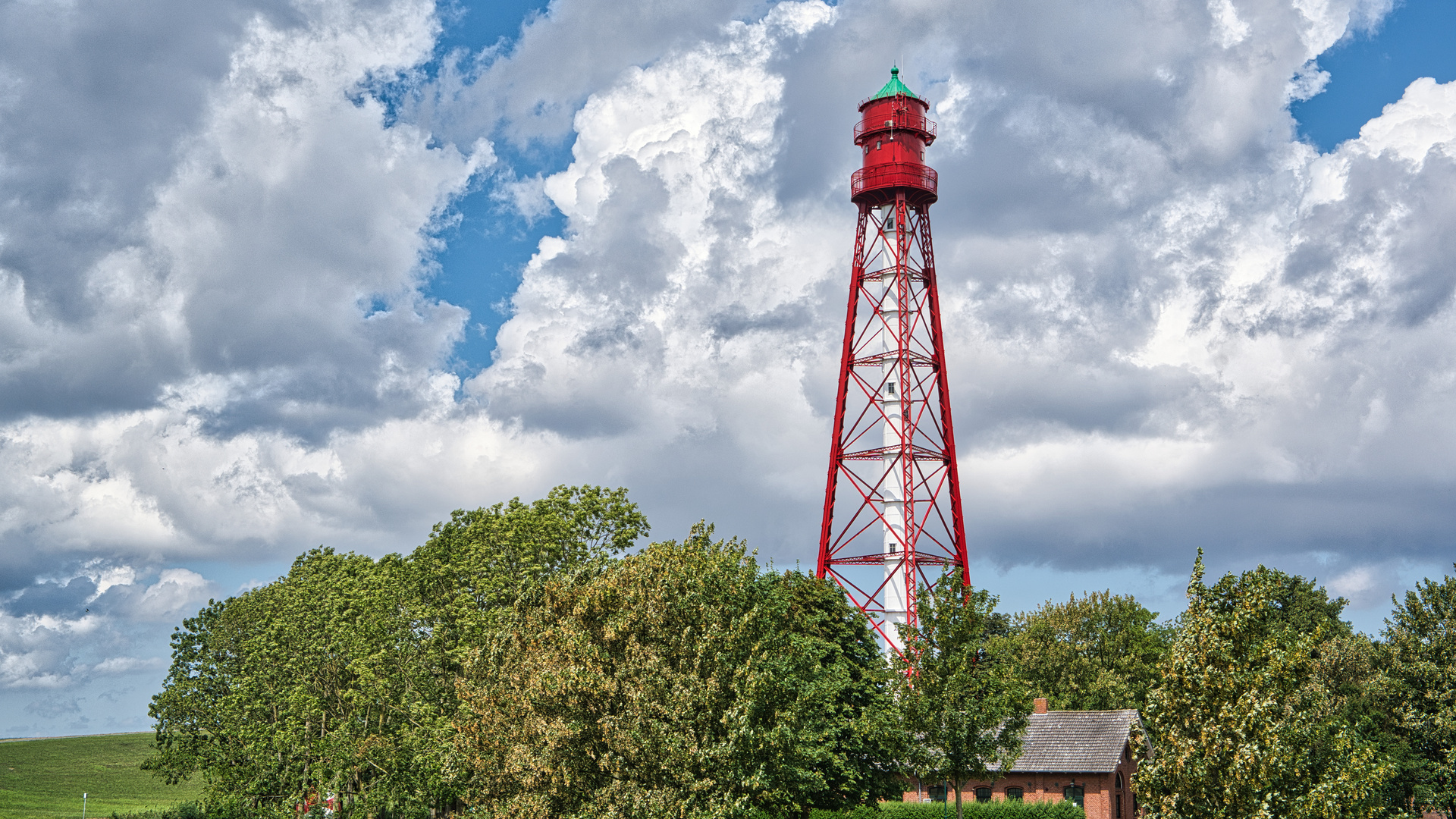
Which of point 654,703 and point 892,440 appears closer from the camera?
point 654,703

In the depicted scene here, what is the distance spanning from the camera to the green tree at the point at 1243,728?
20.4 meters

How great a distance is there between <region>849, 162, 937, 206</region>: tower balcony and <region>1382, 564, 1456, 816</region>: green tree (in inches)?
1162

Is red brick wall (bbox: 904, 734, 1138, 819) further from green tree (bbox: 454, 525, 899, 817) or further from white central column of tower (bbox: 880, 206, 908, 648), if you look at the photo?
green tree (bbox: 454, 525, 899, 817)

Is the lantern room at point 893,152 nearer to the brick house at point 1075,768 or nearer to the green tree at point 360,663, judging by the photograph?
the green tree at point 360,663

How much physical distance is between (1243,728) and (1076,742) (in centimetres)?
3953

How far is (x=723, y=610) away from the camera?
3228cm

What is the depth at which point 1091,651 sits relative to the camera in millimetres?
83812

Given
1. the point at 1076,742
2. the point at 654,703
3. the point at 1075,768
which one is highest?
the point at 654,703

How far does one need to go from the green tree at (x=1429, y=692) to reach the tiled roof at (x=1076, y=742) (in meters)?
11.8

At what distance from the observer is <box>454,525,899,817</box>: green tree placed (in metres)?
29.2

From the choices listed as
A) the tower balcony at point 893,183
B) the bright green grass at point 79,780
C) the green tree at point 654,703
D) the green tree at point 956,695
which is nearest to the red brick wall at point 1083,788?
the green tree at point 956,695

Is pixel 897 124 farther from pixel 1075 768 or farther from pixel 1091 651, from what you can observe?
pixel 1091 651

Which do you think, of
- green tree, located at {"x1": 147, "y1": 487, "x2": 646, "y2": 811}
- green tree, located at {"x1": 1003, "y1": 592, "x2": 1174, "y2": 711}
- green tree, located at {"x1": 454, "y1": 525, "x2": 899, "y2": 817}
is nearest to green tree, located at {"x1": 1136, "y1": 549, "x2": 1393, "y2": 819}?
green tree, located at {"x1": 454, "y1": 525, "x2": 899, "y2": 817}

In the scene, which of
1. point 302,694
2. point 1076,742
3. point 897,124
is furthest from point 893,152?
point 302,694
